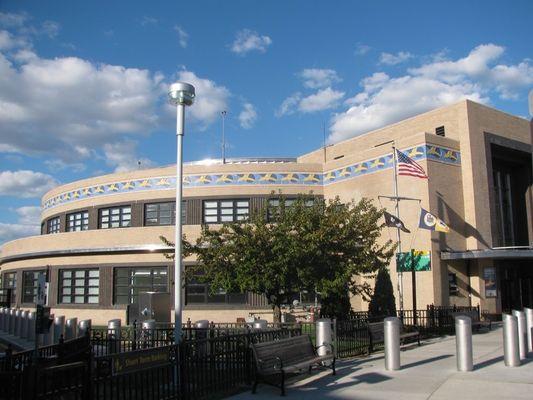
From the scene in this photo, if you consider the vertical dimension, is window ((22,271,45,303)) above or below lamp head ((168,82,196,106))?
below

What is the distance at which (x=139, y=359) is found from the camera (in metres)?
8.33

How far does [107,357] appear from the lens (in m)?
7.71

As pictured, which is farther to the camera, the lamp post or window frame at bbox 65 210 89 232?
window frame at bbox 65 210 89 232

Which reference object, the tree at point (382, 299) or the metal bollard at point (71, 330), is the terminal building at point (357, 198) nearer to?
the tree at point (382, 299)

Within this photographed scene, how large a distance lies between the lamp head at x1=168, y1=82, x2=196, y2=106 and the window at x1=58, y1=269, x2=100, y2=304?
22775 millimetres

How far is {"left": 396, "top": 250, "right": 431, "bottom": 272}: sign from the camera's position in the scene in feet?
86.7

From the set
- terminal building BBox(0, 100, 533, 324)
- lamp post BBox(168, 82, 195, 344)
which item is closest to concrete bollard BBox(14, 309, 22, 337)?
terminal building BBox(0, 100, 533, 324)

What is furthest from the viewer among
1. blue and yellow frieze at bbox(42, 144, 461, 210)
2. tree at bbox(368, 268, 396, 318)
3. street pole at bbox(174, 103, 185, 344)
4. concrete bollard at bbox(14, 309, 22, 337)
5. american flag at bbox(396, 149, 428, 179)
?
blue and yellow frieze at bbox(42, 144, 461, 210)

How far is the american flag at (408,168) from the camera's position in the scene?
25.0 meters

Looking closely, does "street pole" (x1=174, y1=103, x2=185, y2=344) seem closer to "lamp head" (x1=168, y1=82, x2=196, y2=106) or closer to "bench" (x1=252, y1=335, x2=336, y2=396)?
"lamp head" (x1=168, y1=82, x2=196, y2=106)

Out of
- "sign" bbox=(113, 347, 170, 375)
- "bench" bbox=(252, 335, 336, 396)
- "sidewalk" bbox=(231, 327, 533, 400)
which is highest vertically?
"sign" bbox=(113, 347, 170, 375)

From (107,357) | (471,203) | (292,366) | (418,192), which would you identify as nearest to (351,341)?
(292,366)

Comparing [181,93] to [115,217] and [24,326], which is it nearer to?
[24,326]

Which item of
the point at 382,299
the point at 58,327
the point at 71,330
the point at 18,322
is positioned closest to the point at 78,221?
the point at 18,322
